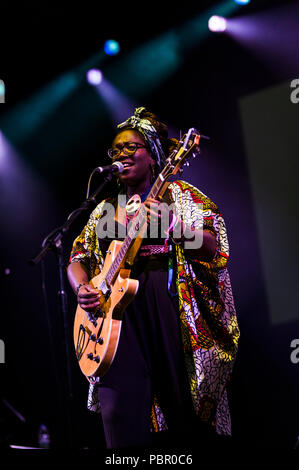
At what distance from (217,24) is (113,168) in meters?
2.21

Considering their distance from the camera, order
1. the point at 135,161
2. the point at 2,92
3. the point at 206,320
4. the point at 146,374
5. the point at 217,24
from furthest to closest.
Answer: the point at 2,92
the point at 217,24
the point at 135,161
the point at 206,320
the point at 146,374

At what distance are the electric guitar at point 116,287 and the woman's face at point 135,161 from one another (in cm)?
32

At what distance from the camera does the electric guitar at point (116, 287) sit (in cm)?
271

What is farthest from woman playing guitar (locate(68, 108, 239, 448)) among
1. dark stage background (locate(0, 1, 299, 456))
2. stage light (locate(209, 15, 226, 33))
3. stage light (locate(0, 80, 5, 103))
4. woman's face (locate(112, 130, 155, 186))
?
stage light (locate(0, 80, 5, 103))

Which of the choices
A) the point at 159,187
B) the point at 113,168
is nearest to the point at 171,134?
the point at 113,168

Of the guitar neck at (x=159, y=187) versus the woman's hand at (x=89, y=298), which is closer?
the guitar neck at (x=159, y=187)

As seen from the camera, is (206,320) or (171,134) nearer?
(206,320)

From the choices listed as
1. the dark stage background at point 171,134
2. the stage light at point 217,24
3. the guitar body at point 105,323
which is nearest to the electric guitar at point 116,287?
the guitar body at point 105,323

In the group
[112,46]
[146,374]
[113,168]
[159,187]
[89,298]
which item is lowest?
[146,374]

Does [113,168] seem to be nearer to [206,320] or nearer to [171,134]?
[206,320]

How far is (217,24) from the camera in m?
4.44

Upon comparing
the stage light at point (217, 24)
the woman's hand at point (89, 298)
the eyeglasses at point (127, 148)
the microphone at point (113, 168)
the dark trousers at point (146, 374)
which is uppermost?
the stage light at point (217, 24)

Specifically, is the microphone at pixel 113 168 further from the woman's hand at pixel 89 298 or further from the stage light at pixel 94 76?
the stage light at pixel 94 76
